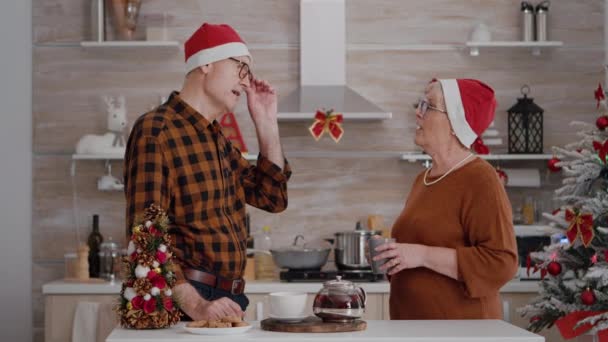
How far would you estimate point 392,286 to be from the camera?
117 inches

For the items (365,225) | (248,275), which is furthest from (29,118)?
(365,225)

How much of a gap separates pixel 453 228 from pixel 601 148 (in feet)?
4.72

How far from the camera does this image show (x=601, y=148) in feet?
13.1

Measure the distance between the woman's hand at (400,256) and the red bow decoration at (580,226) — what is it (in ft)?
4.40

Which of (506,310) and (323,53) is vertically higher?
(323,53)

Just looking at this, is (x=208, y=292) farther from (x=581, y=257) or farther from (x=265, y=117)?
(x=581, y=257)

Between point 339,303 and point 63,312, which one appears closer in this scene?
point 339,303

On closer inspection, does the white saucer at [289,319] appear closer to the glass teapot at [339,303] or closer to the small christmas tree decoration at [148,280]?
the glass teapot at [339,303]

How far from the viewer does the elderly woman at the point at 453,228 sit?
8.91 ft

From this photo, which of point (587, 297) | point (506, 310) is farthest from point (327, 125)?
point (587, 297)

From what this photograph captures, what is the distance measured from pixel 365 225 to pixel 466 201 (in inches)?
99.7

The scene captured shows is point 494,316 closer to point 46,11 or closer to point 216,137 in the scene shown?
point 216,137

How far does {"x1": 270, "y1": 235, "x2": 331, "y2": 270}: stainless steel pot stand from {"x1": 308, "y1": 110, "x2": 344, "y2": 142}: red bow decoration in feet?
2.05

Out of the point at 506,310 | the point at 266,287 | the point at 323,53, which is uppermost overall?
the point at 323,53
